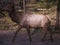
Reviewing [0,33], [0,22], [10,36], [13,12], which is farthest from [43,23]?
[0,22]

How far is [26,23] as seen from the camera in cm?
975

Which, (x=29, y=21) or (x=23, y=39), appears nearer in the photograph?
(x=29, y=21)

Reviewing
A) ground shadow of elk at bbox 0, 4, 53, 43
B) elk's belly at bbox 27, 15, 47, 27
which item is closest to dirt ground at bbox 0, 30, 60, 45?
ground shadow of elk at bbox 0, 4, 53, 43

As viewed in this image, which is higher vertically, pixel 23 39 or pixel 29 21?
pixel 29 21

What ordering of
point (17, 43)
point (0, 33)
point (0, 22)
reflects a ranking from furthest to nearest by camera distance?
point (0, 22), point (0, 33), point (17, 43)

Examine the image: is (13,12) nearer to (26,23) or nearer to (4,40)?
(26,23)

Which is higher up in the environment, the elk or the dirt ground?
the elk

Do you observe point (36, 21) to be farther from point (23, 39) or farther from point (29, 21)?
point (23, 39)

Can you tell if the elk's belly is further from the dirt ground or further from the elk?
the dirt ground

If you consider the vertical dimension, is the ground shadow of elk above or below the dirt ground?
above

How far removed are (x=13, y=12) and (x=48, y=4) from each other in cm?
248

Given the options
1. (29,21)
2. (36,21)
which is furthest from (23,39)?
(36,21)

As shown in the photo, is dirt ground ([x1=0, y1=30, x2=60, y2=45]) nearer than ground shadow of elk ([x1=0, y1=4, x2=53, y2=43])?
Yes

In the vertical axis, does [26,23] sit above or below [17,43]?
above
